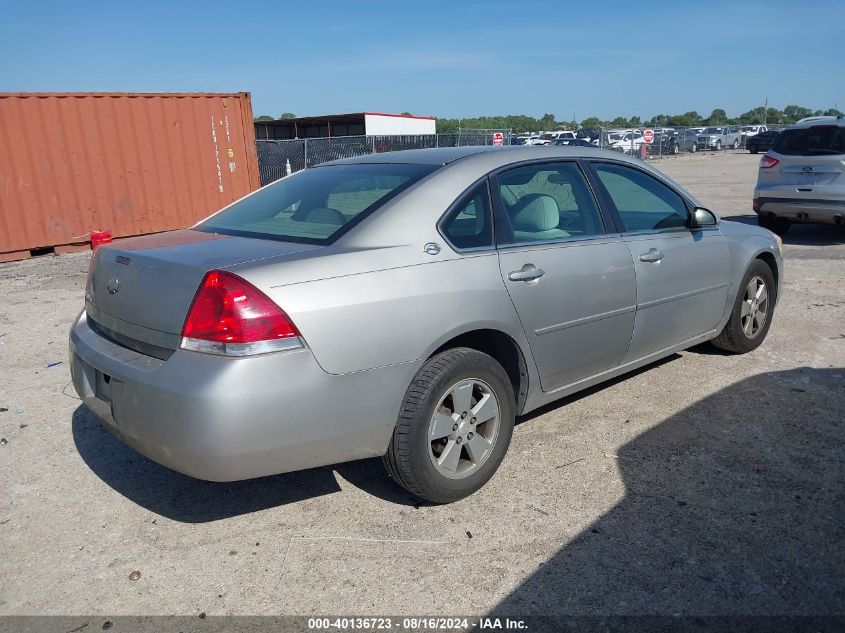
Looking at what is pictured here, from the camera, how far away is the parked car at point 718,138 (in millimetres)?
43341


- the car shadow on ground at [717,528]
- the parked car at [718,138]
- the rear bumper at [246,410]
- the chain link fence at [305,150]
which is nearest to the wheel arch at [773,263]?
the car shadow on ground at [717,528]

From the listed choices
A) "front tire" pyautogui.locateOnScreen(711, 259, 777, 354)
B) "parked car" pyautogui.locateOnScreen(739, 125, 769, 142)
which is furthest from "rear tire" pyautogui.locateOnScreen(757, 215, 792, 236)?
"parked car" pyautogui.locateOnScreen(739, 125, 769, 142)

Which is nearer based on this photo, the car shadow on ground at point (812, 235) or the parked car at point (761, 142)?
the car shadow on ground at point (812, 235)

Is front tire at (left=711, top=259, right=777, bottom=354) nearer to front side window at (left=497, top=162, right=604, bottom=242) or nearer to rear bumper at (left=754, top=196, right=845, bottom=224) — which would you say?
front side window at (left=497, top=162, right=604, bottom=242)

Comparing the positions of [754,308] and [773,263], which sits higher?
[773,263]

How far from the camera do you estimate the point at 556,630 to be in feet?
8.09

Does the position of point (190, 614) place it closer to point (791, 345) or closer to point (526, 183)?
point (526, 183)

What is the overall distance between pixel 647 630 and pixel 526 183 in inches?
88.2

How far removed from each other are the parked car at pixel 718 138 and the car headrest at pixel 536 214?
1713 inches

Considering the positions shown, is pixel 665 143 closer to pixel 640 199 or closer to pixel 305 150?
pixel 305 150

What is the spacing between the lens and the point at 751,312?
5211 mm

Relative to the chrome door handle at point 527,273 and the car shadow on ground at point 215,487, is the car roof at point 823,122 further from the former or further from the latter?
the car shadow on ground at point 215,487

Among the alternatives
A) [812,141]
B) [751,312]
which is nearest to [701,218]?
[751,312]

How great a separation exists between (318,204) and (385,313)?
925mm
